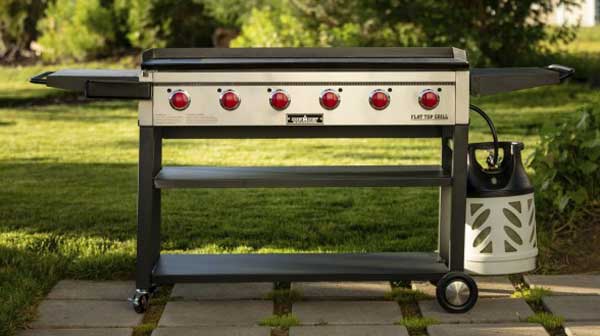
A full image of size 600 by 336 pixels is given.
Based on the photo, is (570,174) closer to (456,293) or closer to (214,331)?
(456,293)

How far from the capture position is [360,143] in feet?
26.3

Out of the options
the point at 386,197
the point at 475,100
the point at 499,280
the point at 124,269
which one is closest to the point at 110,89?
the point at 124,269

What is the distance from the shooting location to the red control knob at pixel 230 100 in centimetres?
357

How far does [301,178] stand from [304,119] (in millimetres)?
232

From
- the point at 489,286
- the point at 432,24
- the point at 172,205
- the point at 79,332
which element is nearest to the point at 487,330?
the point at 489,286

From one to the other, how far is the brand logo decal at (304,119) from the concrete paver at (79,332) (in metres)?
0.90

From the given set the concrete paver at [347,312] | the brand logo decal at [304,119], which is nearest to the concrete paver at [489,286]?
the concrete paver at [347,312]

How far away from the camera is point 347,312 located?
12.2 ft

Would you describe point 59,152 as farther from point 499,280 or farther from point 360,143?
point 499,280

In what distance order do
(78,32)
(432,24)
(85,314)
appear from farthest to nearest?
(78,32), (432,24), (85,314)

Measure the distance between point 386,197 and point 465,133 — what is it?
2.36m

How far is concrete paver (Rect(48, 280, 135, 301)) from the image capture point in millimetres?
3910

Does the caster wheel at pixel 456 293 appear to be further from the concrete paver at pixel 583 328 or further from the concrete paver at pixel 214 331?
the concrete paver at pixel 214 331

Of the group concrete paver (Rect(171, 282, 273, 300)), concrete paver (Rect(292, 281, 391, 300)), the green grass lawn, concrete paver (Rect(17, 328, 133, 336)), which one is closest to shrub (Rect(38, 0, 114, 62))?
the green grass lawn
